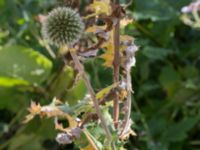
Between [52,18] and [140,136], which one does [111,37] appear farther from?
[140,136]

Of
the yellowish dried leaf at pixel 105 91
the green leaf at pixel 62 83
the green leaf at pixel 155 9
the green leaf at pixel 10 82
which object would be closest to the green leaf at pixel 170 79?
the green leaf at pixel 155 9

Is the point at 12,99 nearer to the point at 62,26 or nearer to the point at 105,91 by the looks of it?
the point at 62,26

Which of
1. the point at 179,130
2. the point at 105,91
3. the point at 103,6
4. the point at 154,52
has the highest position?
the point at 103,6

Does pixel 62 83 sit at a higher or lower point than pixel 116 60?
lower

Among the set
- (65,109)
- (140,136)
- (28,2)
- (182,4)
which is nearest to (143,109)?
(140,136)

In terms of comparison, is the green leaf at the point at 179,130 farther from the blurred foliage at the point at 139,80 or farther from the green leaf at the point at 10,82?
the green leaf at the point at 10,82

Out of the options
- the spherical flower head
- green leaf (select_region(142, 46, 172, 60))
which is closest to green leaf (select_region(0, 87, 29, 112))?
green leaf (select_region(142, 46, 172, 60))

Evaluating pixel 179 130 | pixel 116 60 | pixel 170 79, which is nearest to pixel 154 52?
pixel 170 79
